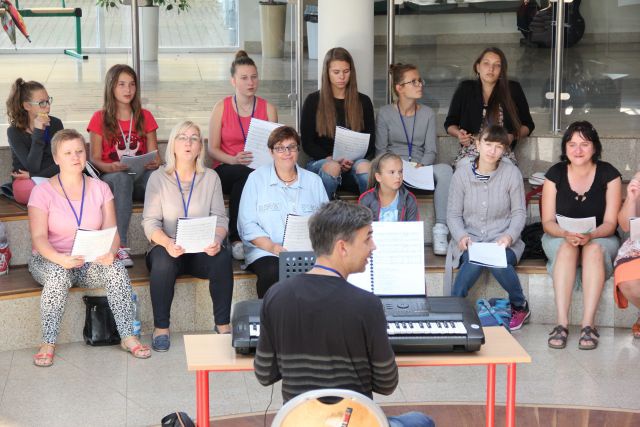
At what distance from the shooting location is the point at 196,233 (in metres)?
5.62

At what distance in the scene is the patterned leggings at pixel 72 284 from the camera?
5.52 meters

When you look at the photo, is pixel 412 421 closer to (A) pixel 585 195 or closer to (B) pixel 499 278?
(B) pixel 499 278

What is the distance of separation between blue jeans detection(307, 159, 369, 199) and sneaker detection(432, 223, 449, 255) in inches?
19.2

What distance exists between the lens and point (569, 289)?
5918 millimetres

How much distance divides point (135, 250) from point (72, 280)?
2.63ft

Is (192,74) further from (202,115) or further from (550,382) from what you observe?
(550,382)

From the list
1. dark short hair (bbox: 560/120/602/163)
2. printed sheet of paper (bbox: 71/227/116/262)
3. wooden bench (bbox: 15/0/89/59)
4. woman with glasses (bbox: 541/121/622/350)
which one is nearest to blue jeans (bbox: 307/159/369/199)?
woman with glasses (bbox: 541/121/622/350)

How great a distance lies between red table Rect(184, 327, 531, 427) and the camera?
382cm

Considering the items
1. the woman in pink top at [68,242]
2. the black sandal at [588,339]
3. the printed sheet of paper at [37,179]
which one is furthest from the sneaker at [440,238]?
the printed sheet of paper at [37,179]

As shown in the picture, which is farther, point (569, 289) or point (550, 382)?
point (569, 289)

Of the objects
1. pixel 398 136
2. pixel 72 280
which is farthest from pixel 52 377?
pixel 398 136

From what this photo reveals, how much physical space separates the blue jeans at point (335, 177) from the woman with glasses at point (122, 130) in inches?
37.7

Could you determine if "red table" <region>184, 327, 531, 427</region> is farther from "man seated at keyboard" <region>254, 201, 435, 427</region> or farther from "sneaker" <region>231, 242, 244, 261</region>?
"sneaker" <region>231, 242, 244, 261</region>

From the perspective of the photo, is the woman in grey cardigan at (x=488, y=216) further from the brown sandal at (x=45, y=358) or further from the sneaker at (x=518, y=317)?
the brown sandal at (x=45, y=358)
